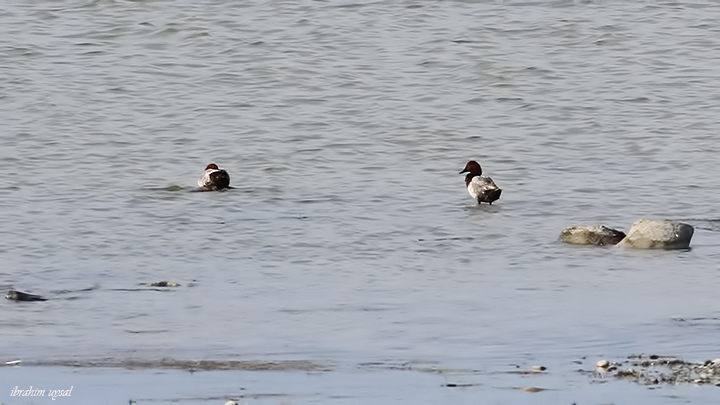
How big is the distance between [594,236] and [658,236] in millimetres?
673

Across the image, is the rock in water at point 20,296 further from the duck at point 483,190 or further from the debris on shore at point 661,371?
the duck at point 483,190

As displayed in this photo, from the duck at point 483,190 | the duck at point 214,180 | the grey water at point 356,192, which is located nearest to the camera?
the grey water at point 356,192

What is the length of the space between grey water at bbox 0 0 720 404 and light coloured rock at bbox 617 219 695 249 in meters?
0.20

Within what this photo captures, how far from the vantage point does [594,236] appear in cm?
1478

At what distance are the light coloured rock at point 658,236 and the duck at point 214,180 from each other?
6.21 meters

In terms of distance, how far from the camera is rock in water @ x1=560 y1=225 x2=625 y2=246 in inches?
582

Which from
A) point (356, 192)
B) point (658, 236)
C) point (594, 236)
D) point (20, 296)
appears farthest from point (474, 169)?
point (20, 296)

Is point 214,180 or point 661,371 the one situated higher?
point 661,371

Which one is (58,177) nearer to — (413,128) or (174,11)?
(413,128)

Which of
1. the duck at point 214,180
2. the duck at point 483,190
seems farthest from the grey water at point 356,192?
the duck at point 214,180

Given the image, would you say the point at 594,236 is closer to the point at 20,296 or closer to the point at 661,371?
the point at 661,371

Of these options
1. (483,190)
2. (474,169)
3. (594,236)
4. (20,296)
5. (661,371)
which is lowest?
(474,169)

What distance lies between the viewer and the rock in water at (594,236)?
14773mm

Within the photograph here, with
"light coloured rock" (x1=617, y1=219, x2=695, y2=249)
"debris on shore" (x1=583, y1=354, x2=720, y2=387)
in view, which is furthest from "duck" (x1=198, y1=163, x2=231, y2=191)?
"debris on shore" (x1=583, y1=354, x2=720, y2=387)
